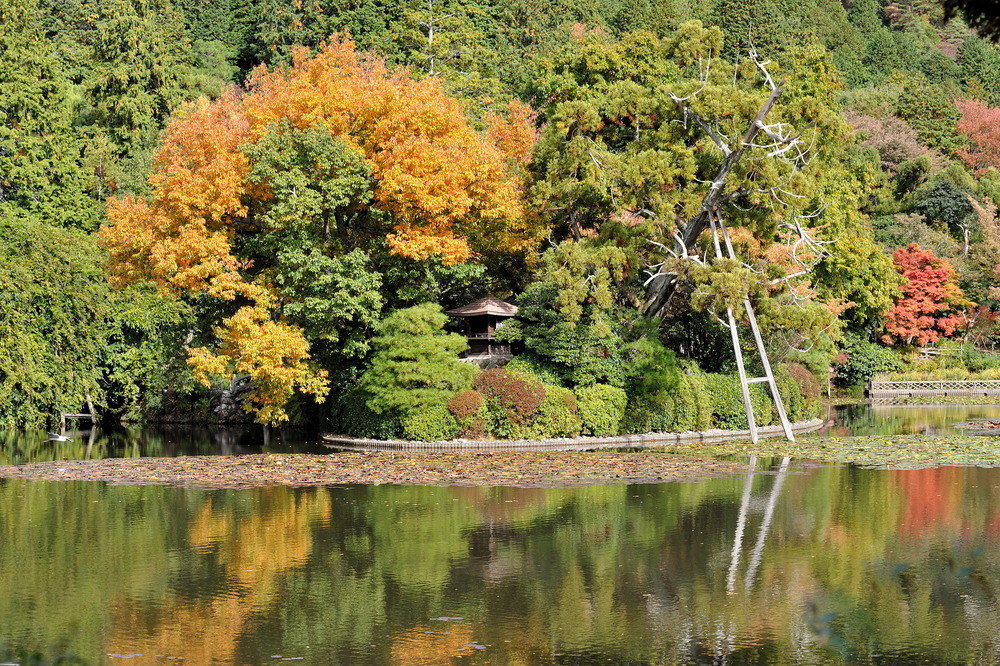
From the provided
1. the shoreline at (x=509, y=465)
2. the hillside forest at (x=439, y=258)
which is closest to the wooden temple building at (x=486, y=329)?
the hillside forest at (x=439, y=258)

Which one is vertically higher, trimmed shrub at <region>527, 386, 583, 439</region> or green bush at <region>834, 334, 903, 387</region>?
green bush at <region>834, 334, 903, 387</region>

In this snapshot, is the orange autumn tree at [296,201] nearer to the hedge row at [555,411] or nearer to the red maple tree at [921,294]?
the hedge row at [555,411]

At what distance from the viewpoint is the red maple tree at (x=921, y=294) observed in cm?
5462

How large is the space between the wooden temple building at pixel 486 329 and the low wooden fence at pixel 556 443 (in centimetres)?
585

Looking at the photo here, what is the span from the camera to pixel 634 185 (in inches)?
1312

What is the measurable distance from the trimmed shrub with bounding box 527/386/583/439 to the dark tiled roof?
5.22 metres

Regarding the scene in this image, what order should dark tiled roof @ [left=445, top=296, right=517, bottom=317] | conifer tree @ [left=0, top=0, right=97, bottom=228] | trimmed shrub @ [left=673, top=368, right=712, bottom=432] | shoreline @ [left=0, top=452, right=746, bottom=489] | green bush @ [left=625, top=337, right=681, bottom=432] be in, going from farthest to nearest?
conifer tree @ [left=0, top=0, right=97, bottom=228] → dark tiled roof @ [left=445, top=296, right=517, bottom=317] → trimmed shrub @ [left=673, top=368, right=712, bottom=432] → green bush @ [left=625, top=337, right=681, bottom=432] → shoreline @ [left=0, top=452, right=746, bottom=489]

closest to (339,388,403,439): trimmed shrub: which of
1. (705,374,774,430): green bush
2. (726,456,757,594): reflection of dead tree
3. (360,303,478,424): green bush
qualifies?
(360,303,478,424): green bush

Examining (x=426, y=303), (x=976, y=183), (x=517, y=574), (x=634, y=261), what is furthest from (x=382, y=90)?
(x=976, y=183)

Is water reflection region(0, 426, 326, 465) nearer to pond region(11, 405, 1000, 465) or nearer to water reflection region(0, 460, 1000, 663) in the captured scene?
pond region(11, 405, 1000, 465)

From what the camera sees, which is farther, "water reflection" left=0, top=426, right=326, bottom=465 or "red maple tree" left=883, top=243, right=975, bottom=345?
"red maple tree" left=883, top=243, right=975, bottom=345

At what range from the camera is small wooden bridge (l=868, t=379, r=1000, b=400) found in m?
51.1

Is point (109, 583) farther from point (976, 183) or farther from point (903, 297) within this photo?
point (976, 183)

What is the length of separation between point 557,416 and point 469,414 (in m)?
2.62
